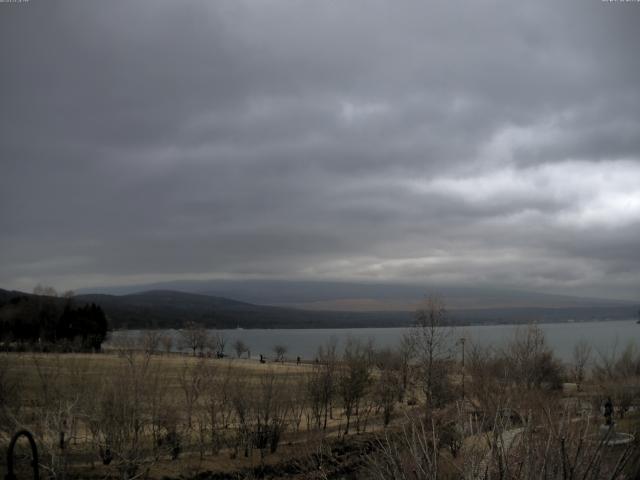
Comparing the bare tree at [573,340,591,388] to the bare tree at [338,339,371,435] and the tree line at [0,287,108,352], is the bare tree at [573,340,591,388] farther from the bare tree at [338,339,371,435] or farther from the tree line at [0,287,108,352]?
the tree line at [0,287,108,352]

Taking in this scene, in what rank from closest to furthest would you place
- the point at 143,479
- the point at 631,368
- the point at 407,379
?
1. the point at 143,479
2. the point at 631,368
3. the point at 407,379

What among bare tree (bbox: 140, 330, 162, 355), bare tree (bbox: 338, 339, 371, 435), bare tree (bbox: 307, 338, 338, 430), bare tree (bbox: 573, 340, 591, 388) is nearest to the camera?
bare tree (bbox: 140, 330, 162, 355)

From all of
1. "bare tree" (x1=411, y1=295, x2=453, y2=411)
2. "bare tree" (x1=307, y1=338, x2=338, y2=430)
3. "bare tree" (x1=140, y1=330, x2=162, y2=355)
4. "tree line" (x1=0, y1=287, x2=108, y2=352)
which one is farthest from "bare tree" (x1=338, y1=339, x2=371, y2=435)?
"tree line" (x1=0, y1=287, x2=108, y2=352)

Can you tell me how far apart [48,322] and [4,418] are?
95.2m

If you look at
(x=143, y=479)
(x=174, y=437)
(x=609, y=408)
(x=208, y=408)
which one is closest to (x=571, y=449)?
(x=609, y=408)

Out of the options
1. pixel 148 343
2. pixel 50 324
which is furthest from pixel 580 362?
pixel 50 324

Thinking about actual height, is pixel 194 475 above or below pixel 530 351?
below

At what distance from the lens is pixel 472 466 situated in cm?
987

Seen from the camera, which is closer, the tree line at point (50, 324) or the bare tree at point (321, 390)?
the bare tree at point (321, 390)

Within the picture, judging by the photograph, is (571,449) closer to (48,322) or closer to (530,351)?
(530,351)

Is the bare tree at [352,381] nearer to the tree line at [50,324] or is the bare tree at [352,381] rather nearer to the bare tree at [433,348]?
the bare tree at [433,348]

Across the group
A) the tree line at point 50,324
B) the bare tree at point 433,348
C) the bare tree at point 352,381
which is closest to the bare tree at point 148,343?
the bare tree at point 352,381

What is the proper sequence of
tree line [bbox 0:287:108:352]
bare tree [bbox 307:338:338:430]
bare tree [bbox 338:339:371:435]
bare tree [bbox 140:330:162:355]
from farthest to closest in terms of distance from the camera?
tree line [bbox 0:287:108:352] → bare tree [bbox 338:339:371:435] → bare tree [bbox 307:338:338:430] → bare tree [bbox 140:330:162:355]

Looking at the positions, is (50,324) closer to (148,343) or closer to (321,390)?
(148,343)
